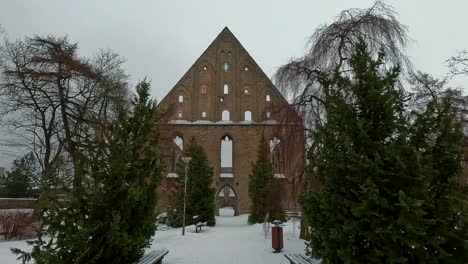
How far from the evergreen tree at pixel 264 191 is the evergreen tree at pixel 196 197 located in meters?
2.94

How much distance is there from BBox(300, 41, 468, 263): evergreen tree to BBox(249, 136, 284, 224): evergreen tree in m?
15.6

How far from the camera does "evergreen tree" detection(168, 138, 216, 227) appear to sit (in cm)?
2236

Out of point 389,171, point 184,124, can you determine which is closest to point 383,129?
point 389,171

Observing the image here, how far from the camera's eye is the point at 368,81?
17.1ft

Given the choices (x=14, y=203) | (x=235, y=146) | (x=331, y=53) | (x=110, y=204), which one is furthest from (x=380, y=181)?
(x=235, y=146)

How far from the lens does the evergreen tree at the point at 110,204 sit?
5.32 metres

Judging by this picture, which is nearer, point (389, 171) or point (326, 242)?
point (389, 171)

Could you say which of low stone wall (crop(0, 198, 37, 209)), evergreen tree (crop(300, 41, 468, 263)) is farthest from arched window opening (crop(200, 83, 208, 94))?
evergreen tree (crop(300, 41, 468, 263))

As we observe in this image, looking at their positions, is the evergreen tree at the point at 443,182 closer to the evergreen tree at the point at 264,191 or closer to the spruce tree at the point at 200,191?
the evergreen tree at the point at 264,191

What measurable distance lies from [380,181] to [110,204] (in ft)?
12.9

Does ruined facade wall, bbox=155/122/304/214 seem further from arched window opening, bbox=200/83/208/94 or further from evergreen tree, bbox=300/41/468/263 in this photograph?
evergreen tree, bbox=300/41/468/263

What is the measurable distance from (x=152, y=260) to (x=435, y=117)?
17.5 feet

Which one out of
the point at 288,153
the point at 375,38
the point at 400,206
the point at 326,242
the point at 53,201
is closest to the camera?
the point at 400,206

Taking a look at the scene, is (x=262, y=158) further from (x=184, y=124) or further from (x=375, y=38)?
(x=375, y=38)
